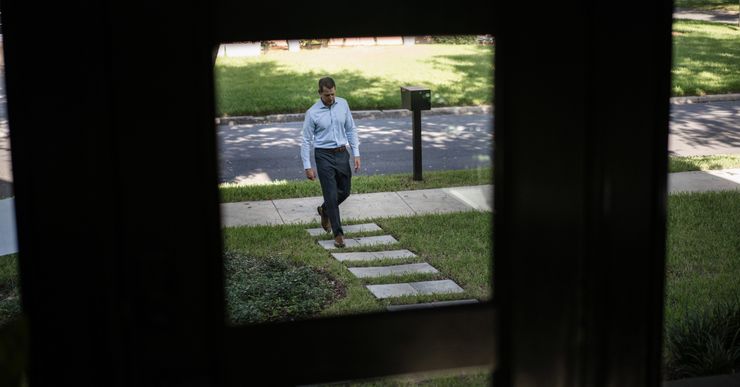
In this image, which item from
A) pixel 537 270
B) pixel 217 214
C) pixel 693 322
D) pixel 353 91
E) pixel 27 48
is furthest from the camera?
pixel 353 91

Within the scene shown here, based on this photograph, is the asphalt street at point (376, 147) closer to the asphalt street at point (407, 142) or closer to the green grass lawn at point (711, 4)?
the asphalt street at point (407, 142)

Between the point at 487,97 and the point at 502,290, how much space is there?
16543mm

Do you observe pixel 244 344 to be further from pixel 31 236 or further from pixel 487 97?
pixel 487 97

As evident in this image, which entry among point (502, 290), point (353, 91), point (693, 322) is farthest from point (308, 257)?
point (353, 91)

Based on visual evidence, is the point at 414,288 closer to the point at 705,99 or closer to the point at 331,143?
the point at 331,143

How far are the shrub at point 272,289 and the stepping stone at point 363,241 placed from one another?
27.0 inches

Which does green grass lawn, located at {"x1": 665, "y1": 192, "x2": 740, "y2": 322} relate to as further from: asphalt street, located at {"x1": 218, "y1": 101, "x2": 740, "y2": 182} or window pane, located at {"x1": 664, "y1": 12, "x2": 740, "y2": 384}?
asphalt street, located at {"x1": 218, "y1": 101, "x2": 740, "y2": 182}

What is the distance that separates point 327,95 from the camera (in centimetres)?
851

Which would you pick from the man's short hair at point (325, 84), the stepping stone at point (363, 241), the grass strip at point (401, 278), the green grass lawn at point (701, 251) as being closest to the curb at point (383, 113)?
the green grass lawn at point (701, 251)

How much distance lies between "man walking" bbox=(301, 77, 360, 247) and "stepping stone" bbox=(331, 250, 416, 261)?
29 cm

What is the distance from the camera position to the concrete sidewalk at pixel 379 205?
32.1ft

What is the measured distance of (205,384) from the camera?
5.89ft

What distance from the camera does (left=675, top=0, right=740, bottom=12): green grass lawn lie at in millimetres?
31734

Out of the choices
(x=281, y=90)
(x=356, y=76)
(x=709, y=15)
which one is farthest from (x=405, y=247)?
(x=709, y=15)
